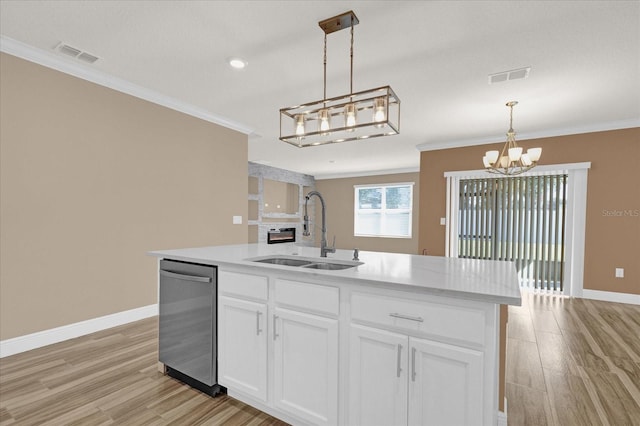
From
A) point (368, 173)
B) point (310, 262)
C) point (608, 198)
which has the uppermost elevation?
point (368, 173)

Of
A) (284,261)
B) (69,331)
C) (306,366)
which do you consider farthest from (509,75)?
(69,331)

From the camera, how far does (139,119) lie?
3.42m

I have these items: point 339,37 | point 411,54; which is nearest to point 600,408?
point 411,54

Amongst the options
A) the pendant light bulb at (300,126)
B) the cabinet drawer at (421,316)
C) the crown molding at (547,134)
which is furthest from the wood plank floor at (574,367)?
the crown molding at (547,134)

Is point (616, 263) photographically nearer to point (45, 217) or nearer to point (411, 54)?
point (411, 54)

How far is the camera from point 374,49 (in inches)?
99.2

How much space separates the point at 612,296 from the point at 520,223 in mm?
1578

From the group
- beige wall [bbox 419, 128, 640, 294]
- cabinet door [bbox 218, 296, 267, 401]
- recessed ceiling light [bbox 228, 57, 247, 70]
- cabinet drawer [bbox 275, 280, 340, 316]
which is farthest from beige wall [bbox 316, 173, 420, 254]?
cabinet drawer [bbox 275, 280, 340, 316]

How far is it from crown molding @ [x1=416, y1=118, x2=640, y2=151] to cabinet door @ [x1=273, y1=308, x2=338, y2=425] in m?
4.84

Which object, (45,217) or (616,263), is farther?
(616,263)

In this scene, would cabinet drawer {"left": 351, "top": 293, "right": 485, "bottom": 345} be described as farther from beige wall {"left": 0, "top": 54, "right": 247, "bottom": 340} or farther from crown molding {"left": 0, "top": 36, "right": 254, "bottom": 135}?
crown molding {"left": 0, "top": 36, "right": 254, "bottom": 135}

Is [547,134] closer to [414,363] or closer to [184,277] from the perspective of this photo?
[414,363]

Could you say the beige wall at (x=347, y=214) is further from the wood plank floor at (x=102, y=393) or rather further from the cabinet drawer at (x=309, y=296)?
the cabinet drawer at (x=309, y=296)

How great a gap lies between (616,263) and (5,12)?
696 cm
